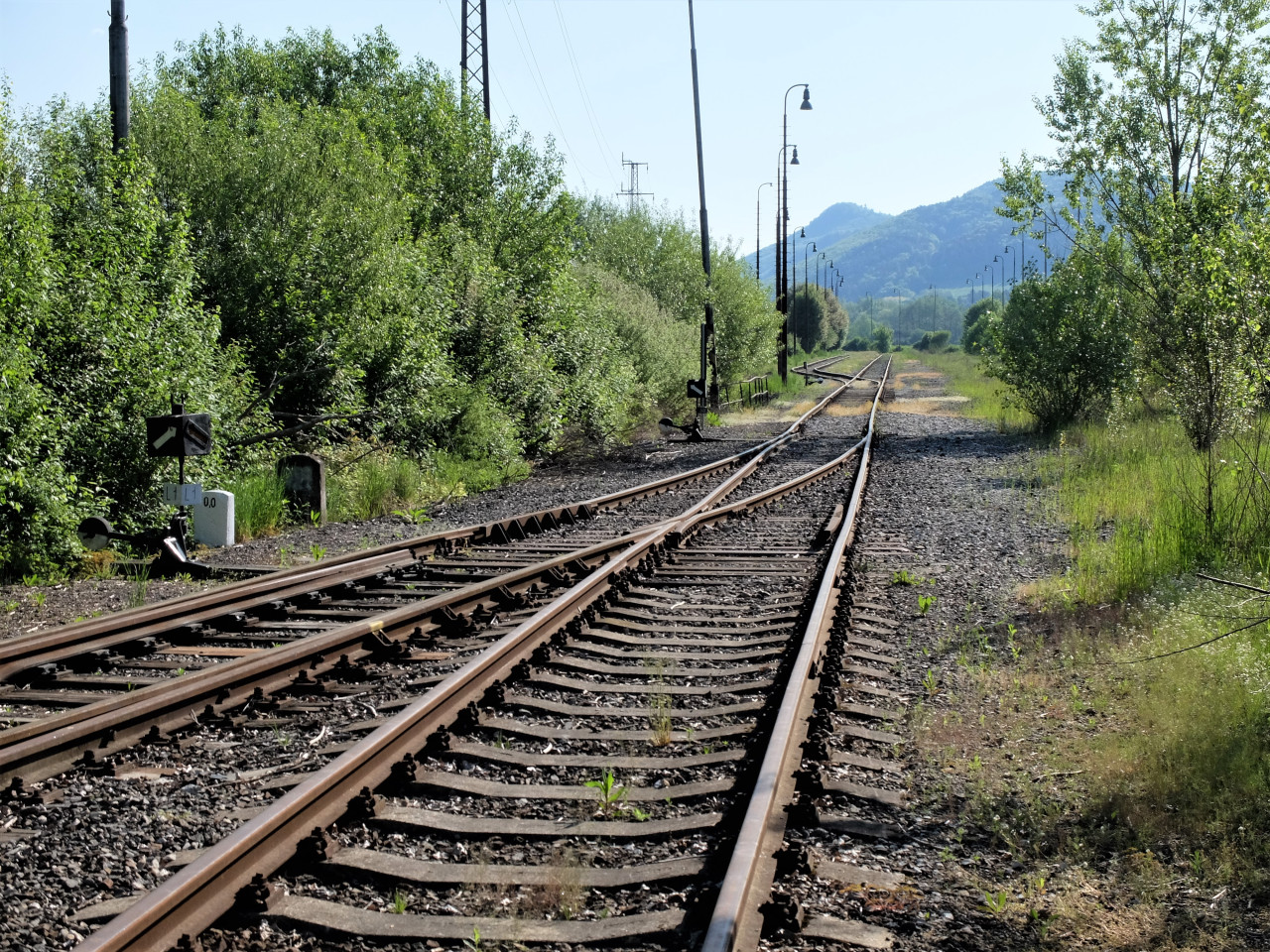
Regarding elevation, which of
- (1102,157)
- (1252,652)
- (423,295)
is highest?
(1102,157)

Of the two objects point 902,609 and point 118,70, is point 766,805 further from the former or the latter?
point 118,70

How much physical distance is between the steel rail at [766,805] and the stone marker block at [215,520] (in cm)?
634

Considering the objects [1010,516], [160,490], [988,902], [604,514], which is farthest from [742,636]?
[160,490]

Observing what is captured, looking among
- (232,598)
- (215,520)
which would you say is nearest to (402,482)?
(215,520)

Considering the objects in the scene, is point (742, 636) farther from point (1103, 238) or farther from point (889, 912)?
point (1103, 238)

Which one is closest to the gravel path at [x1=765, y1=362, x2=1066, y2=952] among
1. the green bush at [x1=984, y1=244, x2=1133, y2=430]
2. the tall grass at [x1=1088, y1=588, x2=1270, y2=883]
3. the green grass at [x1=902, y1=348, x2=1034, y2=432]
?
the tall grass at [x1=1088, y1=588, x2=1270, y2=883]

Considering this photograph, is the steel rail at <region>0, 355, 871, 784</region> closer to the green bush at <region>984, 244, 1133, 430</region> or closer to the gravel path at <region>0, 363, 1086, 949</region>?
the gravel path at <region>0, 363, 1086, 949</region>

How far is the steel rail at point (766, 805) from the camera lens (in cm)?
307

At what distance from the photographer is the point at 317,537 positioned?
11.4 metres

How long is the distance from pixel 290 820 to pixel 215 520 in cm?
755

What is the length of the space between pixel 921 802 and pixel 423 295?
14.9 meters

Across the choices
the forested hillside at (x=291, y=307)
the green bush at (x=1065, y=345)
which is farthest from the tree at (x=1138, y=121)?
the forested hillside at (x=291, y=307)

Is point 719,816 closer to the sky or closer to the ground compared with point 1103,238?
closer to the ground

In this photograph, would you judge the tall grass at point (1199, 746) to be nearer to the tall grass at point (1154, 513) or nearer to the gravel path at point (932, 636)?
the gravel path at point (932, 636)
